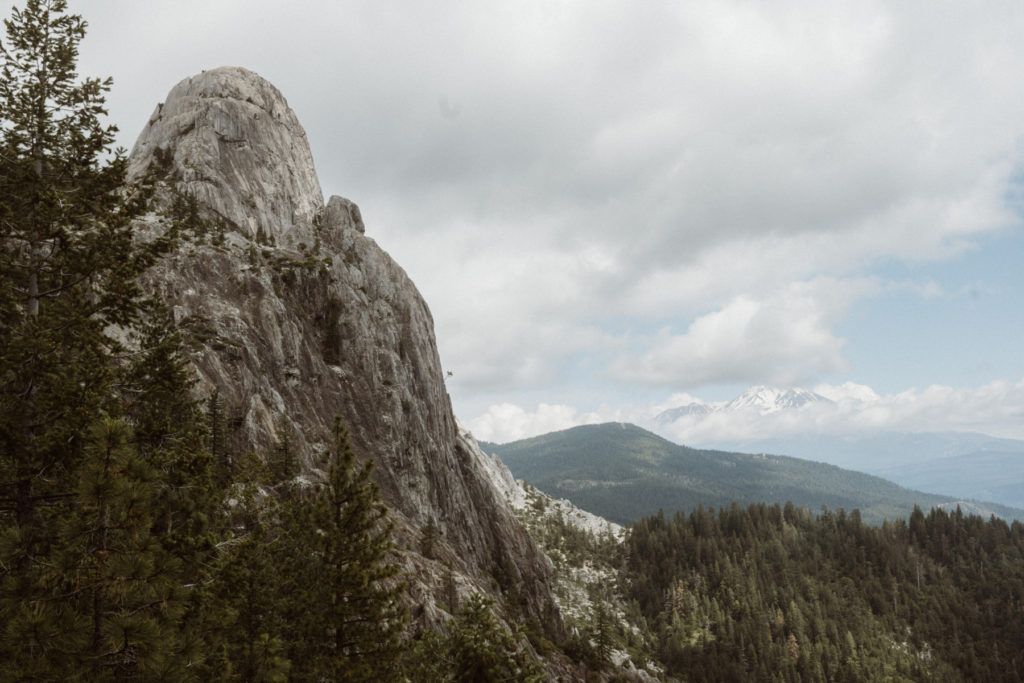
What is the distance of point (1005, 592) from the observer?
7249 inches

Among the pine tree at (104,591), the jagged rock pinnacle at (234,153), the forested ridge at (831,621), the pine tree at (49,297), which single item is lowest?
the forested ridge at (831,621)

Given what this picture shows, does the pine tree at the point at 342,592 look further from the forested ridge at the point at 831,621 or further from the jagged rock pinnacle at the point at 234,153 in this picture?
the forested ridge at the point at 831,621

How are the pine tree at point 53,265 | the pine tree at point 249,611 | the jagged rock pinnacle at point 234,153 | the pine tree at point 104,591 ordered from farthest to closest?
the jagged rock pinnacle at point 234,153 → the pine tree at point 249,611 → the pine tree at point 53,265 → the pine tree at point 104,591

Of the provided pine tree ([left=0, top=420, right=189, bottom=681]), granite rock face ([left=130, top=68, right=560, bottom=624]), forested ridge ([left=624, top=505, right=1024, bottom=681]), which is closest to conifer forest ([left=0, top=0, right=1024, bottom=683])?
pine tree ([left=0, top=420, right=189, bottom=681])

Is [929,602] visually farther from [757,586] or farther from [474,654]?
[474,654]

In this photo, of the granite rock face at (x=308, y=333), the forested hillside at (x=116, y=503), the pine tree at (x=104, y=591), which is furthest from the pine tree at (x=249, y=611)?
the granite rock face at (x=308, y=333)

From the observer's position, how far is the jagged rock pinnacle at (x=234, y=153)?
7738cm

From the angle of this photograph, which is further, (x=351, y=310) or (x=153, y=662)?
(x=351, y=310)

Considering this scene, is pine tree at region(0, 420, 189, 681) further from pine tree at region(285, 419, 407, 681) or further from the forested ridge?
the forested ridge

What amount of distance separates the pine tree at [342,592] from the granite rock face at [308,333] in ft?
65.8

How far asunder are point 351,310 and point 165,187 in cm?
2951

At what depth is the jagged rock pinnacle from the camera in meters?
77.4

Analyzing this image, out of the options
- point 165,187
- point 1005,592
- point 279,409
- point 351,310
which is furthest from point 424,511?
point 1005,592

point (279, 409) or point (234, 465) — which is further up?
point (279, 409)
